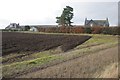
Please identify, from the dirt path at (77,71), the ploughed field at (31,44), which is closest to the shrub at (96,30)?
the ploughed field at (31,44)

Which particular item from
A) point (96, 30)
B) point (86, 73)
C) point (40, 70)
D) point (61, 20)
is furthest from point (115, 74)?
point (61, 20)

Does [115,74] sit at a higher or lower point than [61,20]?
lower

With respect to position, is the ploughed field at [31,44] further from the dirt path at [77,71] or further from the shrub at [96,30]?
the shrub at [96,30]

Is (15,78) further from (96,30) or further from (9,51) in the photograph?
(96,30)

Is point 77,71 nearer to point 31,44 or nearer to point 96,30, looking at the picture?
point 31,44

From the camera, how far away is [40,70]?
14.6 metres

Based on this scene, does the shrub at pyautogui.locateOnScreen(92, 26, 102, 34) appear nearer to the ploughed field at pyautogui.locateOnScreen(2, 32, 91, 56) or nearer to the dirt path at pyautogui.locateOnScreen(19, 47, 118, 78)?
the ploughed field at pyautogui.locateOnScreen(2, 32, 91, 56)

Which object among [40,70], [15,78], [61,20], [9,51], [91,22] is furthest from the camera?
[91,22]

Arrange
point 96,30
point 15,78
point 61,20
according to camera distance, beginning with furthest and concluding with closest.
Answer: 1. point 61,20
2. point 96,30
3. point 15,78

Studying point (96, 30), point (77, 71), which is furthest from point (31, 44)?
point (96, 30)

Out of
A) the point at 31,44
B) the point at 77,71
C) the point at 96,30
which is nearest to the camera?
the point at 77,71

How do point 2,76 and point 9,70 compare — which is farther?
point 9,70

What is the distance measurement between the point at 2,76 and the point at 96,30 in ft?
191

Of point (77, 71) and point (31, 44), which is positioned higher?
point (31, 44)
